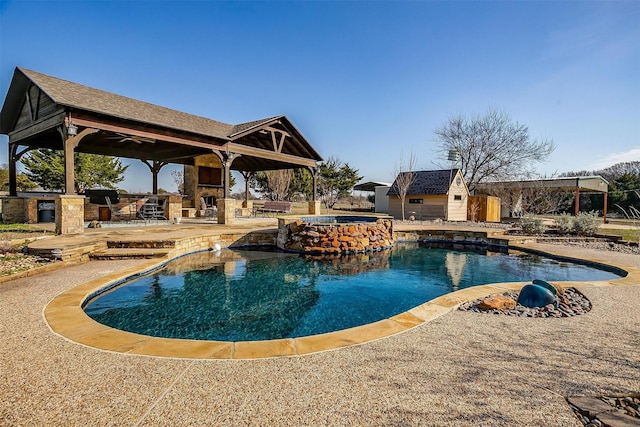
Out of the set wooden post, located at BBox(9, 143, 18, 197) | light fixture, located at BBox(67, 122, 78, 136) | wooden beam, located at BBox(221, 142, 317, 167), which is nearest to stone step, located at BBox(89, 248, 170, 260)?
light fixture, located at BBox(67, 122, 78, 136)

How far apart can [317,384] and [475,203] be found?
2151 centimetres

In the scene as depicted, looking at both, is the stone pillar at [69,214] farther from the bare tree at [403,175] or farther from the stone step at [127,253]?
the bare tree at [403,175]

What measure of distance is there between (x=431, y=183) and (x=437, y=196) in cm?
128

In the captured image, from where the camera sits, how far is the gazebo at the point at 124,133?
29.9 feet

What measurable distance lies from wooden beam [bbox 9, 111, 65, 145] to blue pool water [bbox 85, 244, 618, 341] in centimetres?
606

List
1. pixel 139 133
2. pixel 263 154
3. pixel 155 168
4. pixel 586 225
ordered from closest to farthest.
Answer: pixel 139 133 < pixel 586 225 < pixel 263 154 < pixel 155 168

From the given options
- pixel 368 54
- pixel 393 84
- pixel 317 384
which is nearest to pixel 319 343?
pixel 317 384

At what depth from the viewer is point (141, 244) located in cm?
791

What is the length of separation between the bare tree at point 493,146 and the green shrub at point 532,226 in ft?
35.4

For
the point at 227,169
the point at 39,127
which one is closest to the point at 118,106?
the point at 39,127

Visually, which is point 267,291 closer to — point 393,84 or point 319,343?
point 319,343

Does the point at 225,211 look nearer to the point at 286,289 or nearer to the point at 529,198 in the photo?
the point at 286,289

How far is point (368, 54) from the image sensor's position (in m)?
13.6

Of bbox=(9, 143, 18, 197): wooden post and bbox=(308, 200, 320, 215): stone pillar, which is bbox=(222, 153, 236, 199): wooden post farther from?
bbox=(9, 143, 18, 197): wooden post
